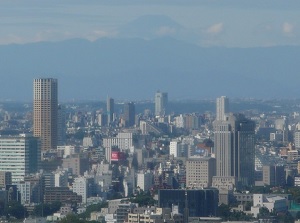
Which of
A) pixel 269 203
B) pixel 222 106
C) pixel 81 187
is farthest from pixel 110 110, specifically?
pixel 269 203

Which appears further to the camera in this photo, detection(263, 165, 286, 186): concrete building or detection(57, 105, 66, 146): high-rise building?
detection(57, 105, 66, 146): high-rise building

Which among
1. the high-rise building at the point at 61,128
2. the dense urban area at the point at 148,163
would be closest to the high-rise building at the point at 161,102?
the dense urban area at the point at 148,163

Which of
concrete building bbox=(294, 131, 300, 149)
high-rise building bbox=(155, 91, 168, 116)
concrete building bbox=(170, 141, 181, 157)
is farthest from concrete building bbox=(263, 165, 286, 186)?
high-rise building bbox=(155, 91, 168, 116)

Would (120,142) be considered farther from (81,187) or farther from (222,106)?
(81,187)

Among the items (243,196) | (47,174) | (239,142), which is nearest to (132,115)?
(239,142)

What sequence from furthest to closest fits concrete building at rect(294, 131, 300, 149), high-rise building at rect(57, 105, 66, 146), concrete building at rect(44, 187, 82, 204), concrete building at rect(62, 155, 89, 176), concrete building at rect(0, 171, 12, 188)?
concrete building at rect(294, 131, 300, 149)
high-rise building at rect(57, 105, 66, 146)
concrete building at rect(62, 155, 89, 176)
concrete building at rect(0, 171, 12, 188)
concrete building at rect(44, 187, 82, 204)

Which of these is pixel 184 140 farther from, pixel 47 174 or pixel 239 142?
pixel 47 174

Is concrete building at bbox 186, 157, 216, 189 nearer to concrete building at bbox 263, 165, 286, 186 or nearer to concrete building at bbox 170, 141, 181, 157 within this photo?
concrete building at bbox 263, 165, 286, 186
